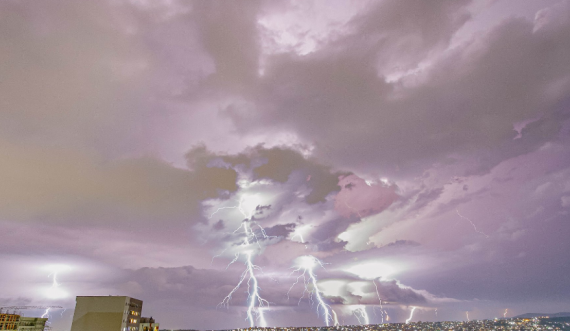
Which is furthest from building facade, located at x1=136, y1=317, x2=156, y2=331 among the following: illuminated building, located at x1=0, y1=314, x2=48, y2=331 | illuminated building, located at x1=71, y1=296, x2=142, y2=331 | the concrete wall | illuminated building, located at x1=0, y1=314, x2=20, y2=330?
illuminated building, located at x1=0, y1=314, x2=20, y2=330

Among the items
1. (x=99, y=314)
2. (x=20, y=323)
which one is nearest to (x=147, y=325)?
(x=99, y=314)

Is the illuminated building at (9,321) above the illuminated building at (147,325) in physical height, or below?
above

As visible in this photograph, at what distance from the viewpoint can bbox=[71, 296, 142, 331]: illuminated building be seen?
70.1m

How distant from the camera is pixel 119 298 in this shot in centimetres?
7294

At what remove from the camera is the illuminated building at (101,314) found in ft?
230

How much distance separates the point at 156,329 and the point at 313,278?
175ft

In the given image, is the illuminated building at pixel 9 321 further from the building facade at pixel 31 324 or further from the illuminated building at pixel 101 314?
the illuminated building at pixel 101 314

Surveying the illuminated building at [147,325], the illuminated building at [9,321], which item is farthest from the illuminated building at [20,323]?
the illuminated building at [147,325]

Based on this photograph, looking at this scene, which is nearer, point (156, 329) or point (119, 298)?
point (119, 298)

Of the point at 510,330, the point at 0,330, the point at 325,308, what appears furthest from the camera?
the point at 510,330

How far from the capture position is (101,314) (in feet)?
233

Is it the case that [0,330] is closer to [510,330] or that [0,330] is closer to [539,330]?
[510,330]

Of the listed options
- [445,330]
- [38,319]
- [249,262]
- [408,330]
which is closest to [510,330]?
[445,330]

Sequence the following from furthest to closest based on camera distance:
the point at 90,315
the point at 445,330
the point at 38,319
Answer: the point at 445,330 → the point at 38,319 → the point at 90,315
